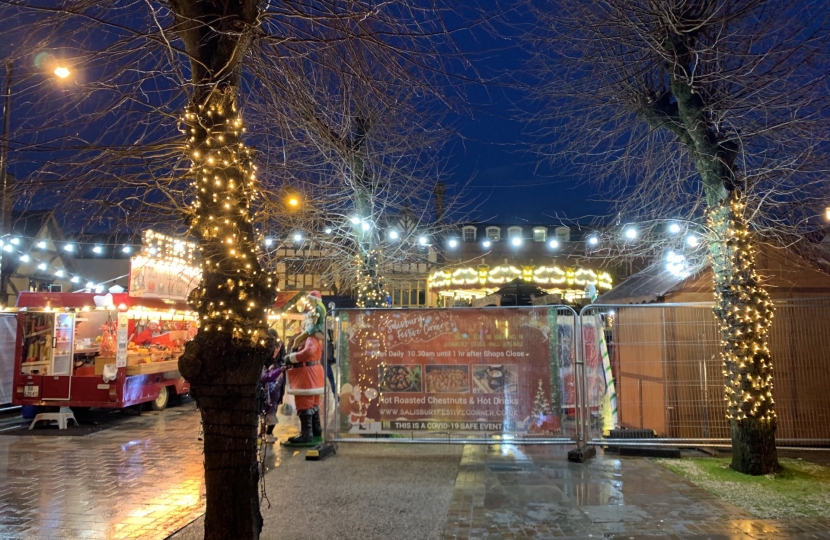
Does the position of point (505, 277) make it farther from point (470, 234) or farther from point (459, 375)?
point (470, 234)

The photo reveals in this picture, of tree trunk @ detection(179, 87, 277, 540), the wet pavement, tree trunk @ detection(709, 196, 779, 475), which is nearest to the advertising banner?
the wet pavement

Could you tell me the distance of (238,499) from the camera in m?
4.28

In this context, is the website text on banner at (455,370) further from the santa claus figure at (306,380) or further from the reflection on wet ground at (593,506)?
the santa claus figure at (306,380)

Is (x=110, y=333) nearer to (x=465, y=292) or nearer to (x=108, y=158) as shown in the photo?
(x=108, y=158)

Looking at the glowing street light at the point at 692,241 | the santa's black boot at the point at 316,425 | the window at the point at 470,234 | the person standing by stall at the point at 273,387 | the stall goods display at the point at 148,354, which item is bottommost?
the santa's black boot at the point at 316,425

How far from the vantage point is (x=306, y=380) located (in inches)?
384

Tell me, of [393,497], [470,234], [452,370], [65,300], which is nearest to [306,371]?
[452,370]

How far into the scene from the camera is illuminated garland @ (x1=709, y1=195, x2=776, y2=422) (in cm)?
775

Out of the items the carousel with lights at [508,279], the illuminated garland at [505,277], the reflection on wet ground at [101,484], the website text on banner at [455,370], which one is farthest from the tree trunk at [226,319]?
the illuminated garland at [505,277]

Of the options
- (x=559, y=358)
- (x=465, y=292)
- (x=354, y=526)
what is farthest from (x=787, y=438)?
(x=465, y=292)

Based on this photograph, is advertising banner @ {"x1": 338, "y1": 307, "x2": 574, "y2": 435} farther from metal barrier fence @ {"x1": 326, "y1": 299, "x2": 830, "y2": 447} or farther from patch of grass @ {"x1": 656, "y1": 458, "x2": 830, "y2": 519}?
patch of grass @ {"x1": 656, "y1": 458, "x2": 830, "y2": 519}

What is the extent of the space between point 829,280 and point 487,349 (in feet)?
18.4

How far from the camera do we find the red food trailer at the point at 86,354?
12.3m

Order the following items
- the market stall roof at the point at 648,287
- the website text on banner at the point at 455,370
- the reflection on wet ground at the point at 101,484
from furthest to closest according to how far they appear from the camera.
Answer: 1. the market stall roof at the point at 648,287
2. the website text on banner at the point at 455,370
3. the reflection on wet ground at the point at 101,484
